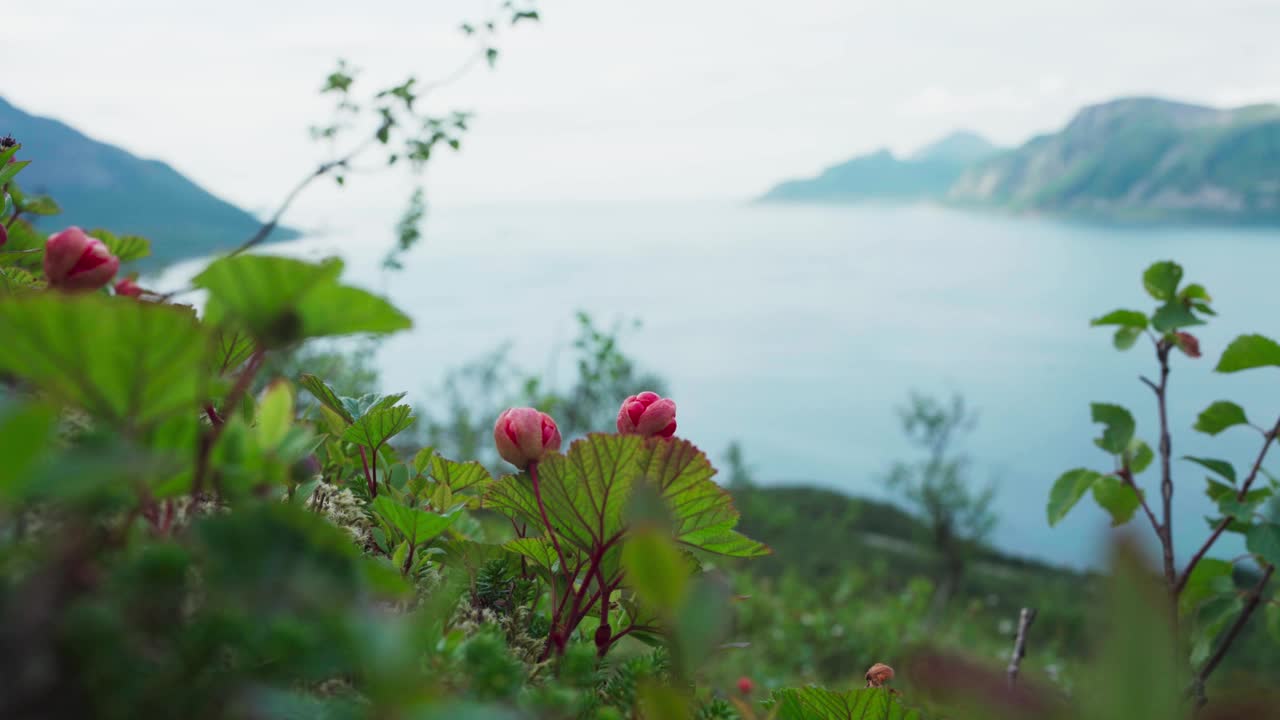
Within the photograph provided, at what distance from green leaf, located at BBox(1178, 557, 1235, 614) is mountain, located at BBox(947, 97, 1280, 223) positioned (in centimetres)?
3188

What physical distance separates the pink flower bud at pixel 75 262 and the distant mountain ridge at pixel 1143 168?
108 feet

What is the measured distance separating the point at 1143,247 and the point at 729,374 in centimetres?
1713

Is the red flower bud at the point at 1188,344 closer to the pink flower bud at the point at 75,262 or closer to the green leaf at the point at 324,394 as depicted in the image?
the green leaf at the point at 324,394

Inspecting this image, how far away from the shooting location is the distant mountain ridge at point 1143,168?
87.8 ft

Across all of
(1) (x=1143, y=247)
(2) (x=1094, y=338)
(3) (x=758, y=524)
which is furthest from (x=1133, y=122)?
(3) (x=758, y=524)

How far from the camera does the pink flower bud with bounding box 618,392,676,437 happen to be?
1.42ft

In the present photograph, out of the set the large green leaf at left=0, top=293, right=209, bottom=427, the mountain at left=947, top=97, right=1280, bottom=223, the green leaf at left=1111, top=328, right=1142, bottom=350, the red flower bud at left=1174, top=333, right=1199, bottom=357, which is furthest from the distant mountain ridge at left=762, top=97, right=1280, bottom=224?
the large green leaf at left=0, top=293, right=209, bottom=427

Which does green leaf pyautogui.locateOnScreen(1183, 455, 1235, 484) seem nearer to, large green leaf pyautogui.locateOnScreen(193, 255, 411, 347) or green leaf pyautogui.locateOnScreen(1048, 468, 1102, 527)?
green leaf pyautogui.locateOnScreen(1048, 468, 1102, 527)

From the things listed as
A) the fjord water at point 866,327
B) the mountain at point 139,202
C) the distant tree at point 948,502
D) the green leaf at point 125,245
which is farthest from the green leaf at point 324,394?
the distant tree at point 948,502

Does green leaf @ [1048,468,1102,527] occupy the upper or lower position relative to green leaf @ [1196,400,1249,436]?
lower

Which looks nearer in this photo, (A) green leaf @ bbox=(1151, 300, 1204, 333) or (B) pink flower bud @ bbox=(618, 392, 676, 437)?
(B) pink flower bud @ bbox=(618, 392, 676, 437)

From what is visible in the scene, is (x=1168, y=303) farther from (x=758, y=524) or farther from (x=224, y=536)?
(x=758, y=524)

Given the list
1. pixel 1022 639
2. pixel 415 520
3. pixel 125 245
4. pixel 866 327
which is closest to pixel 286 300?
pixel 415 520

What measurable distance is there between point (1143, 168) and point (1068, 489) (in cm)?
3458
